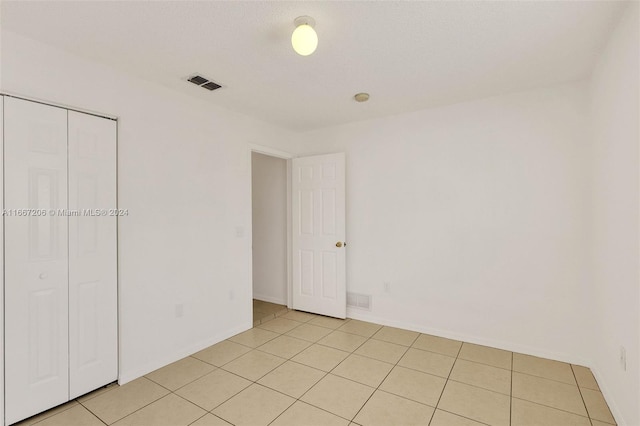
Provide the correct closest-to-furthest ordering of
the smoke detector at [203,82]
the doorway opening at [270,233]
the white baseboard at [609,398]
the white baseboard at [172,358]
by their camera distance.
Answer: the white baseboard at [609,398] → the white baseboard at [172,358] → the smoke detector at [203,82] → the doorway opening at [270,233]

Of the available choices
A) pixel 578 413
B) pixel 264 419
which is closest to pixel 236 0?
pixel 264 419

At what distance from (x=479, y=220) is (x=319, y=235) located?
189 cm

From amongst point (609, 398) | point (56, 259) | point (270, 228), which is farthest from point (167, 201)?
point (609, 398)

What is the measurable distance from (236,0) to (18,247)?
2.06 meters

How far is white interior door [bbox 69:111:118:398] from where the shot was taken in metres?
2.24

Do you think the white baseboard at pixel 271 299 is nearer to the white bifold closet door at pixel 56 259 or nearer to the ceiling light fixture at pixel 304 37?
the white bifold closet door at pixel 56 259

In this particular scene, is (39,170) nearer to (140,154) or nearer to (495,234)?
(140,154)

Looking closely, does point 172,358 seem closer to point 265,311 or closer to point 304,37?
point 265,311

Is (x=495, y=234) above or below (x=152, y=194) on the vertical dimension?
below

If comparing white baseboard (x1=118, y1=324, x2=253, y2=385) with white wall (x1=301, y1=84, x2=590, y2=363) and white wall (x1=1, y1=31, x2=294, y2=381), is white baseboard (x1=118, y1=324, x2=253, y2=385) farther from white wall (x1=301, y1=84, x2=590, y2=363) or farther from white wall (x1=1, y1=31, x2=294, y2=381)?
white wall (x1=301, y1=84, x2=590, y2=363)

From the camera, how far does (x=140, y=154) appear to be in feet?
8.61

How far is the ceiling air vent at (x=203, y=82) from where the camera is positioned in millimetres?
2631

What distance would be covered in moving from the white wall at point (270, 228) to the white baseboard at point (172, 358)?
1.16 m

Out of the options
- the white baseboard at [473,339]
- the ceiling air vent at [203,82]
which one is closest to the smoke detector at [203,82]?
the ceiling air vent at [203,82]
